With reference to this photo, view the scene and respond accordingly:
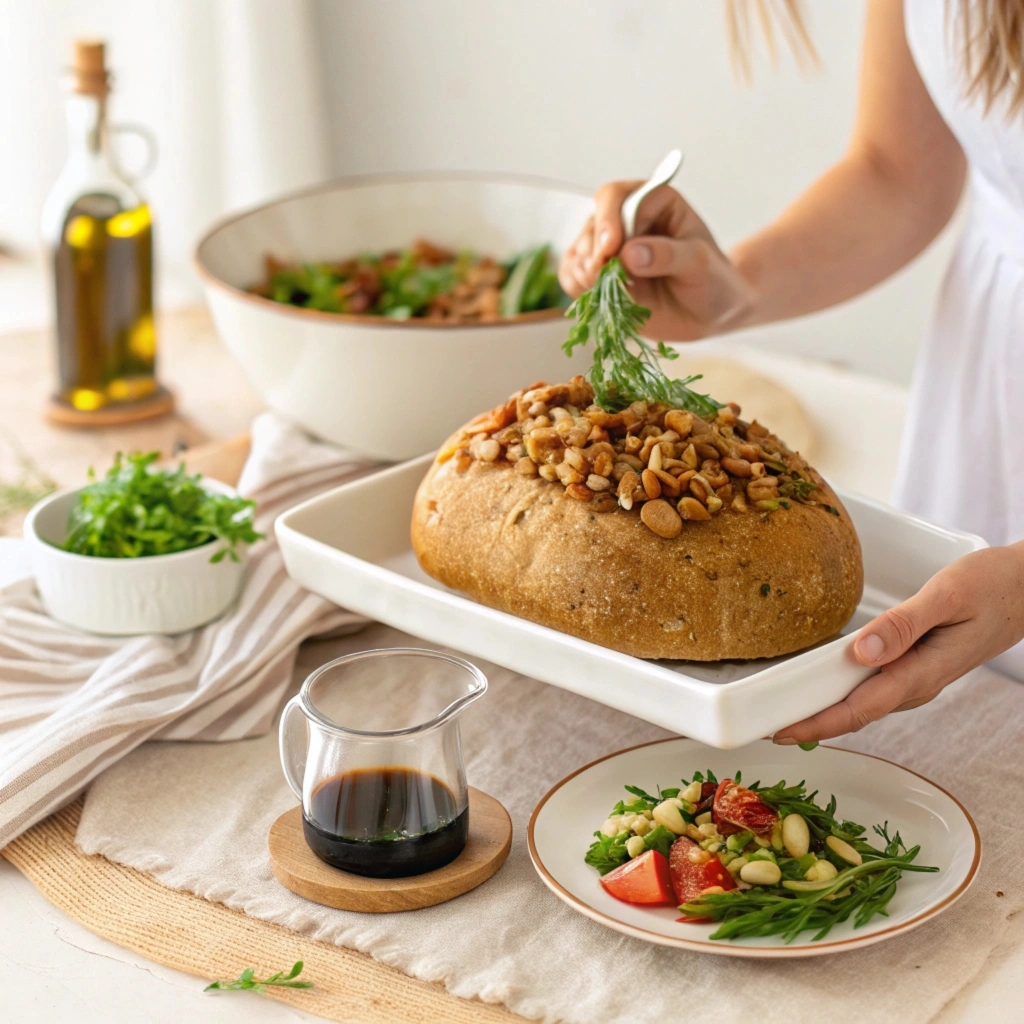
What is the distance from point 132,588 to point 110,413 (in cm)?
63

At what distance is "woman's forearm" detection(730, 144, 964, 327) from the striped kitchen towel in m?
0.54

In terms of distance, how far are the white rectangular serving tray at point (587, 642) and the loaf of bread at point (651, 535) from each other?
4cm

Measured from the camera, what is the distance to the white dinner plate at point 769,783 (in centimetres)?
77

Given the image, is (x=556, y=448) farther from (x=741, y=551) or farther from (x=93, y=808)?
(x=93, y=808)

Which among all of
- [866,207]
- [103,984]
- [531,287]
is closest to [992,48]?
[866,207]

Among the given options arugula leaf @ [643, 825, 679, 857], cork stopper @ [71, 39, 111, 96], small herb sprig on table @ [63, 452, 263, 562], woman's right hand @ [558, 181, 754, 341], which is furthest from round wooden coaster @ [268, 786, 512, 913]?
cork stopper @ [71, 39, 111, 96]

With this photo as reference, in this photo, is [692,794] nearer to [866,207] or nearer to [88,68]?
[866,207]

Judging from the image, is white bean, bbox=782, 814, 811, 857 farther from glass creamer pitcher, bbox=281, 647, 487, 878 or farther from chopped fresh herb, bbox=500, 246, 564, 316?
chopped fresh herb, bbox=500, 246, 564, 316

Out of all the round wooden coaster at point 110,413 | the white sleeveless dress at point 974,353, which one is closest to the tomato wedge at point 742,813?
the white sleeveless dress at point 974,353

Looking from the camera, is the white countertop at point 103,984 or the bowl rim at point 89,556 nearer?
the white countertop at point 103,984

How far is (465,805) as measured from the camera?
879 millimetres

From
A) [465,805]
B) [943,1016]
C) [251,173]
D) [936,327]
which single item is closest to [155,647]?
[465,805]

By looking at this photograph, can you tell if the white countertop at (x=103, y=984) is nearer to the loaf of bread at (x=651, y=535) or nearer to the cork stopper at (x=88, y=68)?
the loaf of bread at (x=651, y=535)

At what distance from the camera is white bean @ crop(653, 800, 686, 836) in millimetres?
844
